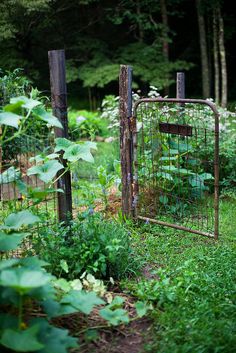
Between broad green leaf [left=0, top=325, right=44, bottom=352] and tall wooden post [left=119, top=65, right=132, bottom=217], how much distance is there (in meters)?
3.08

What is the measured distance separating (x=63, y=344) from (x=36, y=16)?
12.2 m

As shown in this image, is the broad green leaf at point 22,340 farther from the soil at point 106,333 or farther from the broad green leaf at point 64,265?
the broad green leaf at point 64,265

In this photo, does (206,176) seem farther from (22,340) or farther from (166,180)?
(22,340)

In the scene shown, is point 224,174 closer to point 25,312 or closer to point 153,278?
point 153,278

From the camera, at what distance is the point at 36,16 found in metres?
13.4

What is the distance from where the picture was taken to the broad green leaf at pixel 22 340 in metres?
2.22

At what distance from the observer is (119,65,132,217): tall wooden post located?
512 centimetres

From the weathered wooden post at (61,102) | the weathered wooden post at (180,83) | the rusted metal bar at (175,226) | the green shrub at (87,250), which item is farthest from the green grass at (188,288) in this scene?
the weathered wooden post at (180,83)

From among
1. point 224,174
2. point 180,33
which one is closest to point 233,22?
point 180,33

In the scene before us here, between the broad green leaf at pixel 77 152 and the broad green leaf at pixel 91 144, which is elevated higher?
the broad green leaf at pixel 91 144

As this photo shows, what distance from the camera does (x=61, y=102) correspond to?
13.4 feet

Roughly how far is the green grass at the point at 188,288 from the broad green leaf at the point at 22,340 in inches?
33.2

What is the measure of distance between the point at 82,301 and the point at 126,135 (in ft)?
8.91

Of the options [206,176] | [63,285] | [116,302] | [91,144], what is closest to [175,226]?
[206,176]
